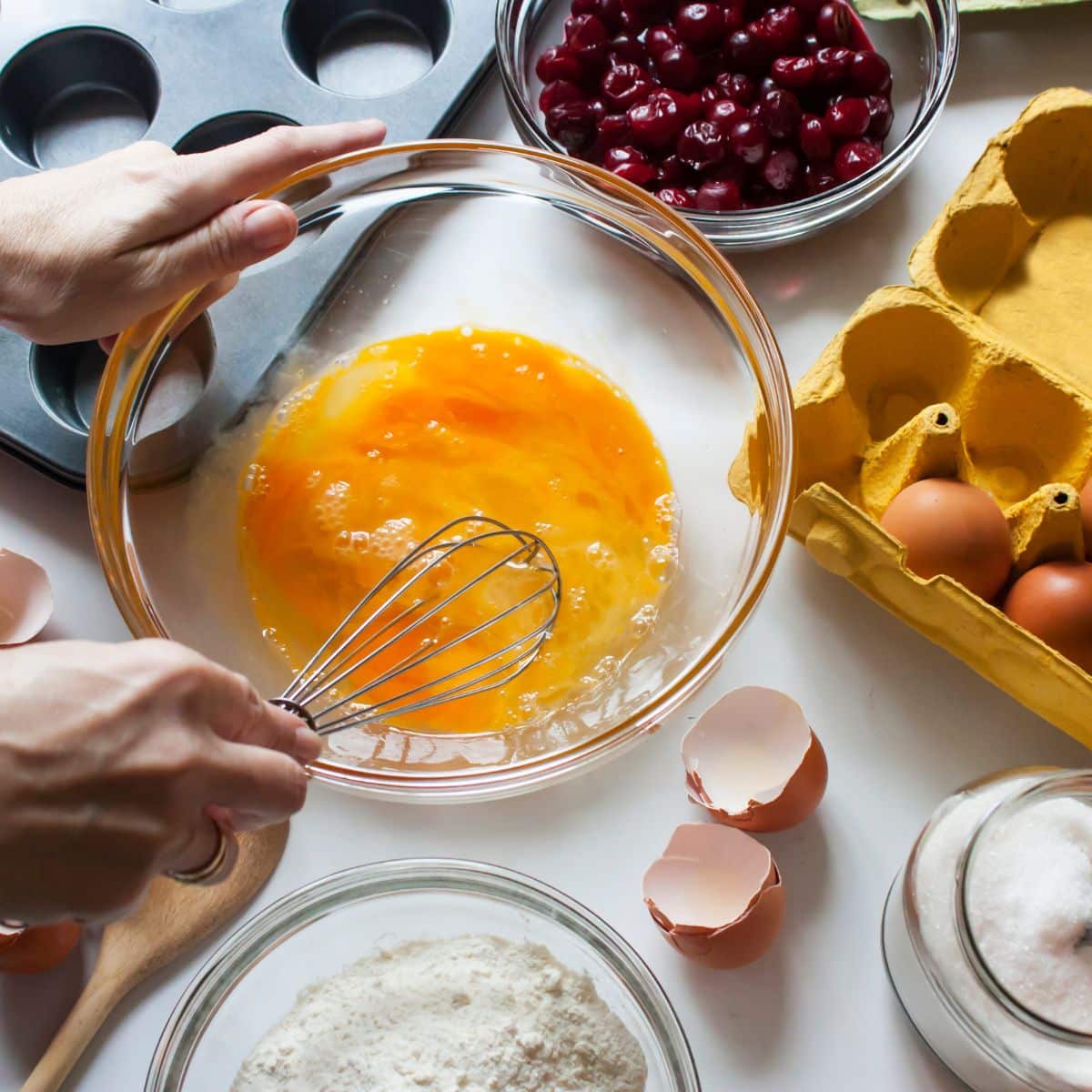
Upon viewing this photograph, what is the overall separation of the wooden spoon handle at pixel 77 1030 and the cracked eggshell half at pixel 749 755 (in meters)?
0.61

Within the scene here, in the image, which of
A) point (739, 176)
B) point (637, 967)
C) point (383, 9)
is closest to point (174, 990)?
point (637, 967)

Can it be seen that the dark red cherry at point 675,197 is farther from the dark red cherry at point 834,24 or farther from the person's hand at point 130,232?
the person's hand at point 130,232

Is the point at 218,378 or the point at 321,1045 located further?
the point at 218,378

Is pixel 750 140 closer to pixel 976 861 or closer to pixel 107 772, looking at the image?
pixel 976 861

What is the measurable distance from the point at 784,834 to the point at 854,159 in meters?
0.74

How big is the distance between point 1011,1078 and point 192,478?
98 cm

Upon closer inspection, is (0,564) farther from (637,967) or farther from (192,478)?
(637,967)

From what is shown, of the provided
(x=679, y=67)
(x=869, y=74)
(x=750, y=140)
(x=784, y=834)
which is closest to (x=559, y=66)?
(x=679, y=67)

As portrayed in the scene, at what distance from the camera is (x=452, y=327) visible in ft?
4.27

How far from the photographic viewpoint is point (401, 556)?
120 centimetres

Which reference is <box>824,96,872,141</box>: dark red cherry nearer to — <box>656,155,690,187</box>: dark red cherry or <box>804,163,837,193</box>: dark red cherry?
<box>804,163,837,193</box>: dark red cherry

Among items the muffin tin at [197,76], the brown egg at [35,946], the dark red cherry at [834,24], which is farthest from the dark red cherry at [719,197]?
the brown egg at [35,946]

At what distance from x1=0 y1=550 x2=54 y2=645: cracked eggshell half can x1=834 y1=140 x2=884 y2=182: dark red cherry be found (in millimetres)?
975

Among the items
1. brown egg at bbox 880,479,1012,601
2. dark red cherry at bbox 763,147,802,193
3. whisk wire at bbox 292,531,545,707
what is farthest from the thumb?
brown egg at bbox 880,479,1012,601
